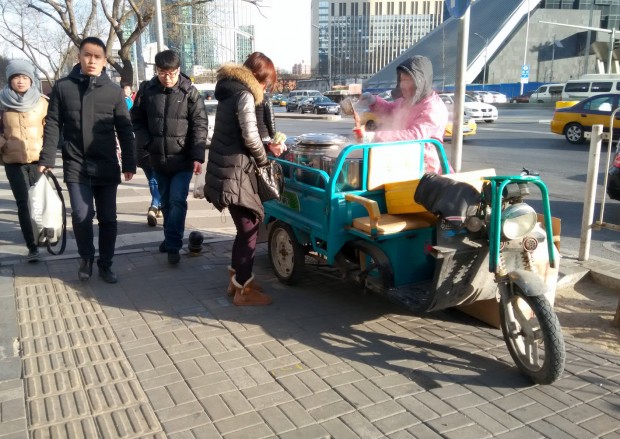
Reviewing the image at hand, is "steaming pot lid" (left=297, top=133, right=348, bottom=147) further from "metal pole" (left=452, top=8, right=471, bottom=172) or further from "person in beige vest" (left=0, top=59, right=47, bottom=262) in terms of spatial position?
"person in beige vest" (left=0, top=59, right=47, bottom=262)

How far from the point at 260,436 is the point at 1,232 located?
563 cm

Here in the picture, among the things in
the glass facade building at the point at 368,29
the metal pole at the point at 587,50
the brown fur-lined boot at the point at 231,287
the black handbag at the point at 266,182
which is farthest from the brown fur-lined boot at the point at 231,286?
the glass facade building at the point at 368,29

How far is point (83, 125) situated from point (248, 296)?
2.07 m

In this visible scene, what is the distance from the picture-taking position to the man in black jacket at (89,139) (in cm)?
484

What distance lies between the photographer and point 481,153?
15.6 meters

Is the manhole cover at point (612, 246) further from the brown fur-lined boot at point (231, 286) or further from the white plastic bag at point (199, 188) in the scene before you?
the white plastic bag at point (199, 188)

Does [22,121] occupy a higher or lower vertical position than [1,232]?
higher

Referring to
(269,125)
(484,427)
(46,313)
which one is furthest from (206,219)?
(484,427)

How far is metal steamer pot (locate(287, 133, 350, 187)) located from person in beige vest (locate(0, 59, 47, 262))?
8.24 feet

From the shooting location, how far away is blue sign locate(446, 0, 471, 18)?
4770mm

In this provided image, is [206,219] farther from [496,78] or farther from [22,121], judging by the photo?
[496,78]

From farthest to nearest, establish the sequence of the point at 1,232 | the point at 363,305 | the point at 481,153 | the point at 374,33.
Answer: the point at 374,33, the point at 481,153, the point at 1,232, the point at 363,305

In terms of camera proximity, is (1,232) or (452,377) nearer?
(452,377)

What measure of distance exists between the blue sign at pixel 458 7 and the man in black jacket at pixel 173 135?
2.56 m
